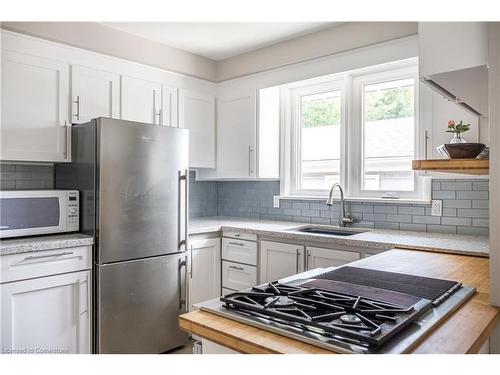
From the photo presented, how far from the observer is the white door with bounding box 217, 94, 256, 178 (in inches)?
139

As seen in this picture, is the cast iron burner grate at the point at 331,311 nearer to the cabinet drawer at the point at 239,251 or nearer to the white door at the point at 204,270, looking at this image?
the cabinet drawer at the point at 239,251

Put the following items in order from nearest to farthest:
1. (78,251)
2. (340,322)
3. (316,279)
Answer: (340,322) → (316,279) → (78,251)

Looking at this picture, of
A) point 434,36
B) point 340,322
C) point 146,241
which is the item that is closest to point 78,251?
point 146,241

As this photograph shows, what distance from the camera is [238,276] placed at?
315 cm

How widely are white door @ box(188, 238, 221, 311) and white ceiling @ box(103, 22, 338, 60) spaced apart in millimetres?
1671

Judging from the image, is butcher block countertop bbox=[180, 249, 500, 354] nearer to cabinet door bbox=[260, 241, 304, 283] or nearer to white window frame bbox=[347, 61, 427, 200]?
cabinet door bbox=[260, 241, 304, 283]

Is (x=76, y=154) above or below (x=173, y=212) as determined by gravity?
above

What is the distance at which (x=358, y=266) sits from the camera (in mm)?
1694

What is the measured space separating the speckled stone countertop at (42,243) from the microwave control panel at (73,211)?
59 millimetres

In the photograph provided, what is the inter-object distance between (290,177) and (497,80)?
250cm

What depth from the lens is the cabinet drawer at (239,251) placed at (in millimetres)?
3025

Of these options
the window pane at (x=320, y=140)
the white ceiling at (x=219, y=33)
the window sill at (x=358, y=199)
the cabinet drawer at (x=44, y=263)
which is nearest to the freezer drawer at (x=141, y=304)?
the cabinet drawer at (x=44, y=263)

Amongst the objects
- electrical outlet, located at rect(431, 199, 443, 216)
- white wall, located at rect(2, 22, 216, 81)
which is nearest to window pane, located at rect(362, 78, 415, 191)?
electrical outlet, located at rect(431, 199, 443, 216)

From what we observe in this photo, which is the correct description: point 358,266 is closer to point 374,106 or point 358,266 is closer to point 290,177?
point 374,106
